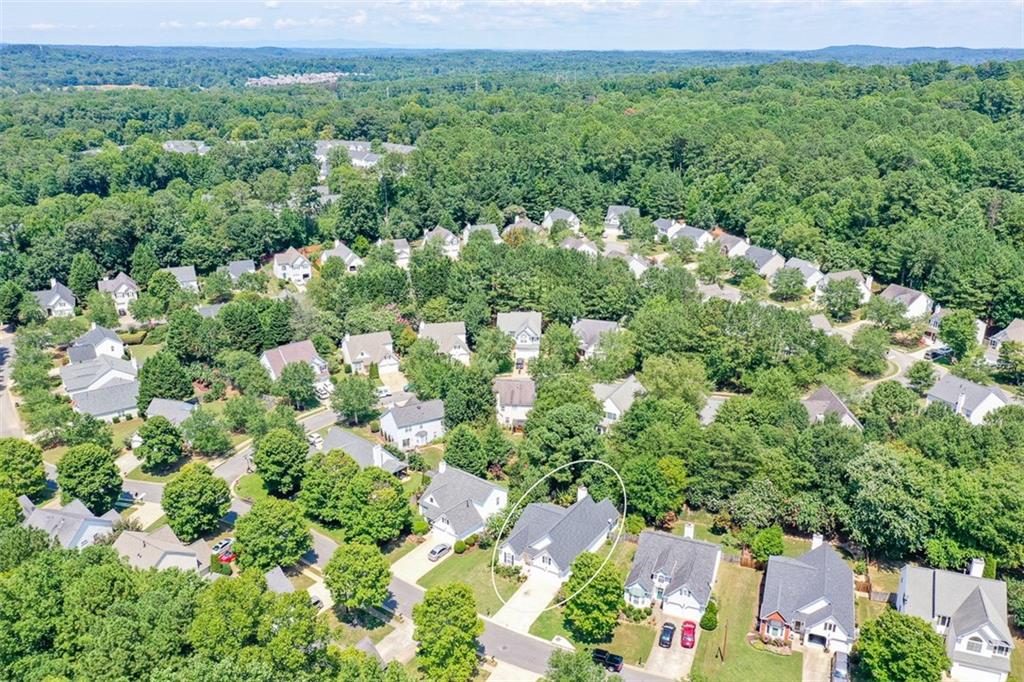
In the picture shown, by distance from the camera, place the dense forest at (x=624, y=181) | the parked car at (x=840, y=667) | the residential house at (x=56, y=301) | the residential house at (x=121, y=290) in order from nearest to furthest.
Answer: the parked car at (x=840, y=667)
the residential house at (x=56, y=301)
the residential house at (x=121, y=290)
the dense forest at (x=624, y=181)

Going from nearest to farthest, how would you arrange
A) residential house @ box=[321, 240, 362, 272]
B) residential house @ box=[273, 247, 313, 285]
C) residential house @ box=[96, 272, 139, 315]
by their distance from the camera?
residential house @ box=[96, 272, 139, 315]
residential house @ box=[273, 247, 313, 285]
residential house @ box=[321, 240, 362, 272]

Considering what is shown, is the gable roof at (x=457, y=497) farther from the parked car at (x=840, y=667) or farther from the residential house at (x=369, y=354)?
the residential house at (x=369, y=354)

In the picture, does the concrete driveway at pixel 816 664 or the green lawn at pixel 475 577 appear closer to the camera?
the concrete driveway at pixel 816 664

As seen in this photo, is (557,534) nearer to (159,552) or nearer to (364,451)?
(364,451)

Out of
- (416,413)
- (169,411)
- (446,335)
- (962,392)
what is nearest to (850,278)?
(962,392)

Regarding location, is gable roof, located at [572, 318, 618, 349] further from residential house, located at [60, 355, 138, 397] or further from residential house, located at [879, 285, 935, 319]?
residential house, located at [60, 355, 138, 397]

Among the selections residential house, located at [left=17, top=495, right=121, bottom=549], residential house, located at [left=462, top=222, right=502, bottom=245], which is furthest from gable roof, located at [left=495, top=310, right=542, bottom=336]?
residential house, located at [left=17, top=495, right=121, bottom=549]

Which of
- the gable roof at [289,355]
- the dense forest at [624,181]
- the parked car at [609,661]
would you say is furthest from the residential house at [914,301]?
the gable roof at [289,355]
